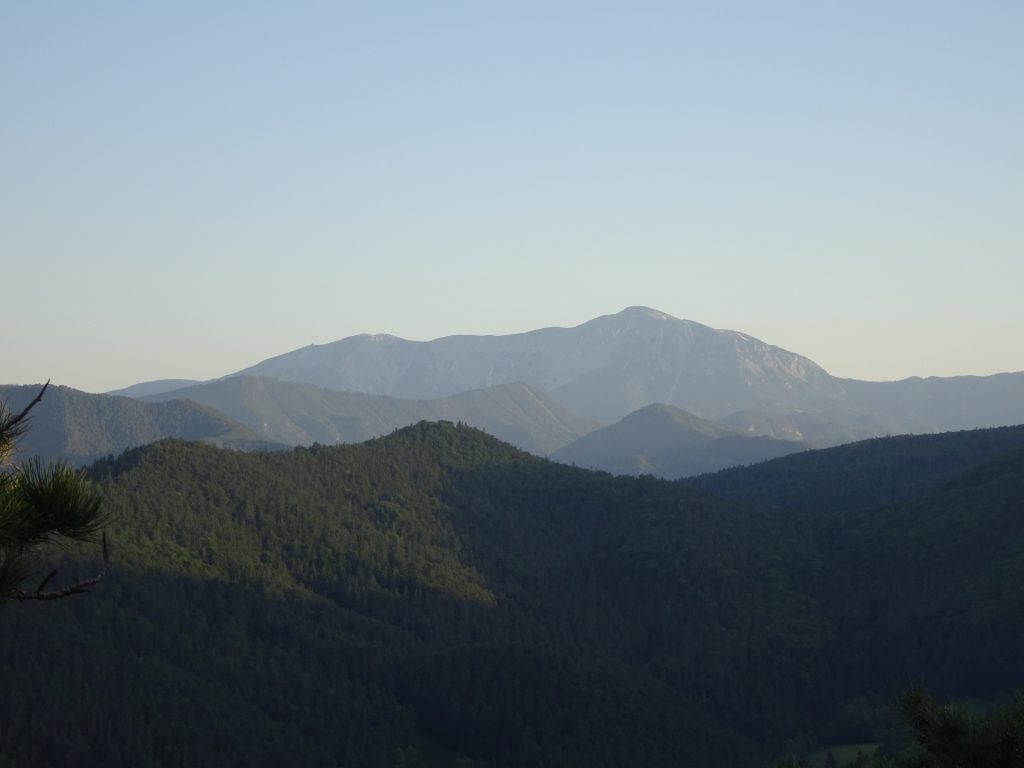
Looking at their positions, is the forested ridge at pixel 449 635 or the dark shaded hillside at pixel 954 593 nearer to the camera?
the forested ridge at pixel 449 635

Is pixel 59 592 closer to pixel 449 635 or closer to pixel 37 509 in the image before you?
pixel 37 509

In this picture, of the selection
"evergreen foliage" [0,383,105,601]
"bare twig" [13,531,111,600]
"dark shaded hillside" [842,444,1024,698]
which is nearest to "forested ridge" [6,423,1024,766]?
"dark shaded hillside" [842,444,1024,698]

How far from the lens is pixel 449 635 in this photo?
537 ft

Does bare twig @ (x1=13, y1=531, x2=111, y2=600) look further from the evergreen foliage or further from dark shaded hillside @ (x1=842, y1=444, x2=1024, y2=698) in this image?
dark shaded hillside @ (x1=842, y1=444, x2=1024, y2=698)

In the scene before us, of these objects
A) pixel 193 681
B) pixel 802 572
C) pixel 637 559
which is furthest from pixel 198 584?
pixel 802 572

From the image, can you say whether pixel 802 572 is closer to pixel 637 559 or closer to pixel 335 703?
pixel 637 559

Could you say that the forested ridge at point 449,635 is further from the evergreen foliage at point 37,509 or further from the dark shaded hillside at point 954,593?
the evergreen foliage at point 37,509

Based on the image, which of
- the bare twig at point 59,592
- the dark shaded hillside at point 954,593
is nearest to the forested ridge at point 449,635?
the dark shaded hillside at point 954,593

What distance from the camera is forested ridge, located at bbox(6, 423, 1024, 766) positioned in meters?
116

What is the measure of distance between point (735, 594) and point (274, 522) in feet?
235

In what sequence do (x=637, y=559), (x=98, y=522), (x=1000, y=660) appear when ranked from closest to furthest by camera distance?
(x=98, y=522), (x=1000, y=660), (x=637, y=559)

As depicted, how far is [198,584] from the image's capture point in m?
147

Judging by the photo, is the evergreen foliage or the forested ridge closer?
the evergreen foliage

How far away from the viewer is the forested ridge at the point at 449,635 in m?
116
